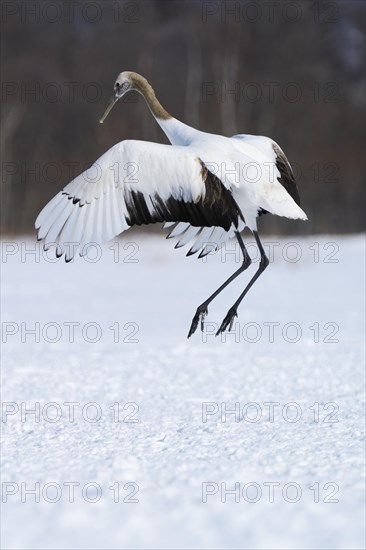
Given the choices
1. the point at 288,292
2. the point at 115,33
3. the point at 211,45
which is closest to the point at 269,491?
the point at 288,292

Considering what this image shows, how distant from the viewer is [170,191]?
12.2 feet

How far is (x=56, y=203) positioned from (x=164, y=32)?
65.9 ft

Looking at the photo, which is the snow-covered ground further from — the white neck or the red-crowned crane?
the white neck

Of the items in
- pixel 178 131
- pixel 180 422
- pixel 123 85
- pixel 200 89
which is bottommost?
pixel 180 422

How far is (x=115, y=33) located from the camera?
2395 cm

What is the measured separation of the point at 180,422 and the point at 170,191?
136 inches

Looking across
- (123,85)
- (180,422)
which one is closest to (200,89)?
(180,422)

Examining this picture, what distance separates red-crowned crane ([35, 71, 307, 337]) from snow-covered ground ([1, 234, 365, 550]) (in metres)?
1.40

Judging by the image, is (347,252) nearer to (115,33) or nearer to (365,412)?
(115,33)

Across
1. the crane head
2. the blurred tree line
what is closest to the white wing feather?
the crane head

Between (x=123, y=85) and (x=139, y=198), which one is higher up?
(x=123, y=85)

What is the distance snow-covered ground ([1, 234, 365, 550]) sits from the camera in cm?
459

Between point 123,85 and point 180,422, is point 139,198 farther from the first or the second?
point 180,422

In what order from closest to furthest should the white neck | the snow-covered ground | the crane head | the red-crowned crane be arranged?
the red-crowned crane, the white neck, the crane head, the snow-covered ground
